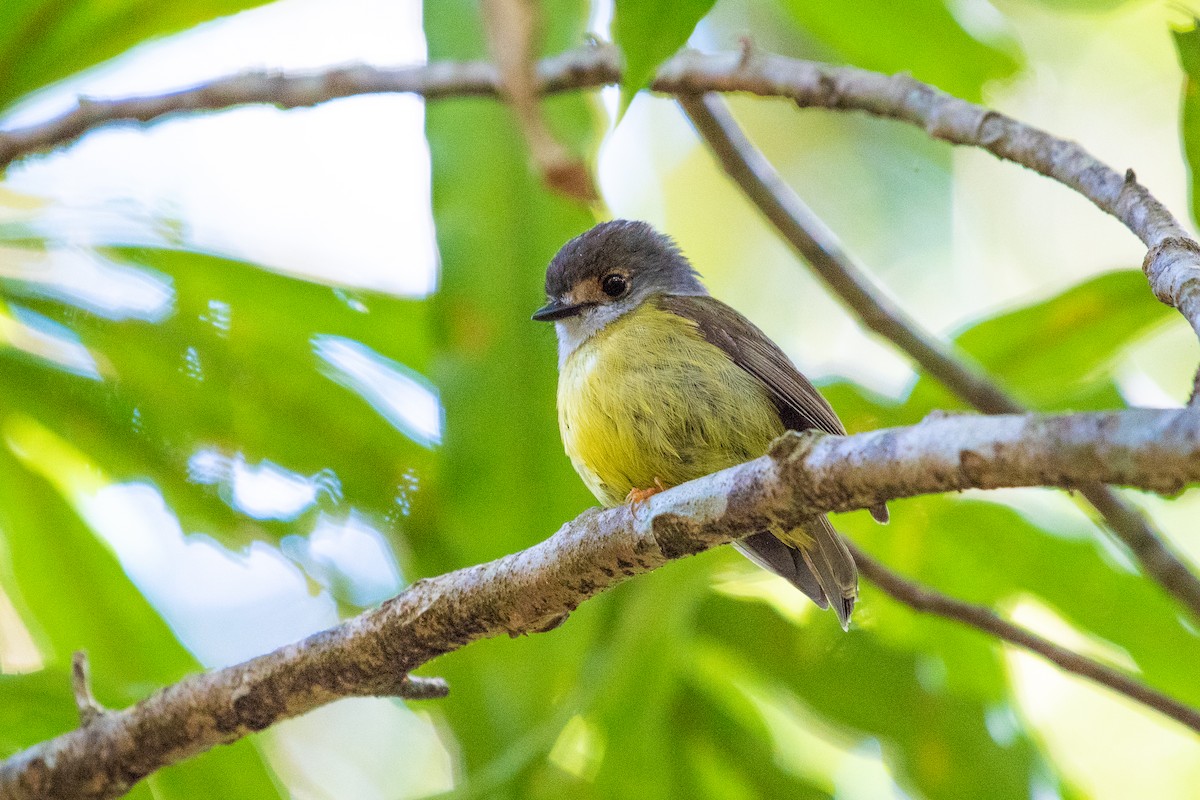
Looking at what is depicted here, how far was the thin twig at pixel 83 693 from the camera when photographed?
8.31ft

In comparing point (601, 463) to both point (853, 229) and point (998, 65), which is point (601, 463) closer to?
point (998, 65)

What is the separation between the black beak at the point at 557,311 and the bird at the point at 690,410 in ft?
0.26

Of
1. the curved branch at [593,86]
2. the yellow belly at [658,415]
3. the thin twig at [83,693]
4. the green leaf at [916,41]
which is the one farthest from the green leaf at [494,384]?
the thin twig at [83,693]

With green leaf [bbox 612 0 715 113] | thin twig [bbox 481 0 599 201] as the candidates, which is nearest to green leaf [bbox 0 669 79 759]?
thin twig [bbox 481 0 599 201]

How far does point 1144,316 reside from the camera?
333 cm

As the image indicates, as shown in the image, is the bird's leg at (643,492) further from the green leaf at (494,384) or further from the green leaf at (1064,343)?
the green leaf at (1064,343)

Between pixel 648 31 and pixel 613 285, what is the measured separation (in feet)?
6.10

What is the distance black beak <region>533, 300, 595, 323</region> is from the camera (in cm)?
345

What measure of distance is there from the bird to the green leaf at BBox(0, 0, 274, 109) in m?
1.56

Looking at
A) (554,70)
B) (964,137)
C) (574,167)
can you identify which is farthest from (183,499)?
(964,137)

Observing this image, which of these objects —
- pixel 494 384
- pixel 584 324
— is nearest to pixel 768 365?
pixel 584 324

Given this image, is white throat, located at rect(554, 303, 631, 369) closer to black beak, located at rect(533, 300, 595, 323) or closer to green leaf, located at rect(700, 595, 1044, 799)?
black beak, located at rect(533, 300, 595, 323)

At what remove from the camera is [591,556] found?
214cm

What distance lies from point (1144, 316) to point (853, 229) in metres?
3.75
